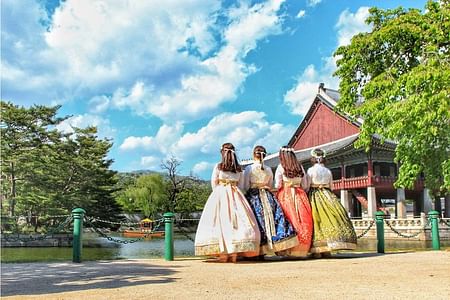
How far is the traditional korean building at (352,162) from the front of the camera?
88.2 ft

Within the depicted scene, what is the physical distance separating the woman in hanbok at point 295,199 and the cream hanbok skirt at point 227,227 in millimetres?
729

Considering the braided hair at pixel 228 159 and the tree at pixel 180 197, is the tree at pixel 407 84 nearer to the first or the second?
the braided hair at pixel 228 159

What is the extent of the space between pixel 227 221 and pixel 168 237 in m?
1.44

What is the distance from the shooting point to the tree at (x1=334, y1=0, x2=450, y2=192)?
24.2 ft

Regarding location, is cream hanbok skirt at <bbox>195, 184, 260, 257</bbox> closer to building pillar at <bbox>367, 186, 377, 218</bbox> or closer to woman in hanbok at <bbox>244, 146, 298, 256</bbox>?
woman in hanbok at <bbox>244, 146, 298, 256</bbox>

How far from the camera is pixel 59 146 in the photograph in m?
23.2

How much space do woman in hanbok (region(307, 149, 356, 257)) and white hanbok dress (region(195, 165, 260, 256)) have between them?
3.55ft

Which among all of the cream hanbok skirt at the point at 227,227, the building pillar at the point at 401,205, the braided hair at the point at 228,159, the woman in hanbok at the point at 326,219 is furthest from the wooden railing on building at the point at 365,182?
the cream hanbok skirt at the point at 227,227

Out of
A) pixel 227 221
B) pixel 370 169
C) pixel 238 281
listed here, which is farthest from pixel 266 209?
pixel 370 169

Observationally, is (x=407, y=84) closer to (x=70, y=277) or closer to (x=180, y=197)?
(x=70, y=277)

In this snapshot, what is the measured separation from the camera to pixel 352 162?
92.6ft

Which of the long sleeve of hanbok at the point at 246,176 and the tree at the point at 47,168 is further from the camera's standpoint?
the tree at the point at 47,168

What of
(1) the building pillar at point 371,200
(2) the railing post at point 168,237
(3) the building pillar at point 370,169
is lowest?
(2) the railing post at point 168,237

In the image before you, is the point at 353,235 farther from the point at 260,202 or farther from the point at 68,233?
the point at 68,233
